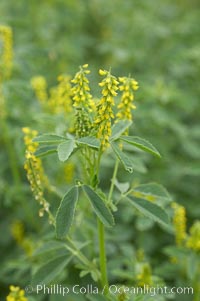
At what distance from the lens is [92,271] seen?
6.28 feet

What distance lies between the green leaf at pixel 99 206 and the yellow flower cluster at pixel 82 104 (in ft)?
0.69

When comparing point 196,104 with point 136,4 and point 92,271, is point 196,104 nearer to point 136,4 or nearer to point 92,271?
point 136,4

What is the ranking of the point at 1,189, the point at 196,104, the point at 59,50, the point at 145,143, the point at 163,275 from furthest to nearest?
the point at 59,50
the point at 196,104
the point at 1,189
the point at 163,275
the point at 145,143

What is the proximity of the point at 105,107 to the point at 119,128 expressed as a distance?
0.86 feet

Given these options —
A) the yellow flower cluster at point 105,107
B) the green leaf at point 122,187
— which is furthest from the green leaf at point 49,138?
the green leaf at point 122,187

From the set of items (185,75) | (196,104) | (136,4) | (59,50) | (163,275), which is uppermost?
(136,4)

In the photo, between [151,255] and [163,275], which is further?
[151,255]

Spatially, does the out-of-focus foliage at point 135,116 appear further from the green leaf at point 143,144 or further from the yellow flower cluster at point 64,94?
the green leaf at point 143,144

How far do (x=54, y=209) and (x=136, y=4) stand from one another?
9.96 ft

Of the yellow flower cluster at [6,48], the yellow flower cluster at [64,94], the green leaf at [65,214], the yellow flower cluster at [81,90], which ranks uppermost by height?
the yellow flower cluster at [6,48]

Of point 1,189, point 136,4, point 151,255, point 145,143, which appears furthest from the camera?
point 136,4

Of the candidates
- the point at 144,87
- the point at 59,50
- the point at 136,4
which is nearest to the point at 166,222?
the point at 144,87

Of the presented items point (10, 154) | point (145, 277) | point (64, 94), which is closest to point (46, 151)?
point (64, 94)

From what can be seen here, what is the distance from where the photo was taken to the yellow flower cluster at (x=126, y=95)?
1764 mm
